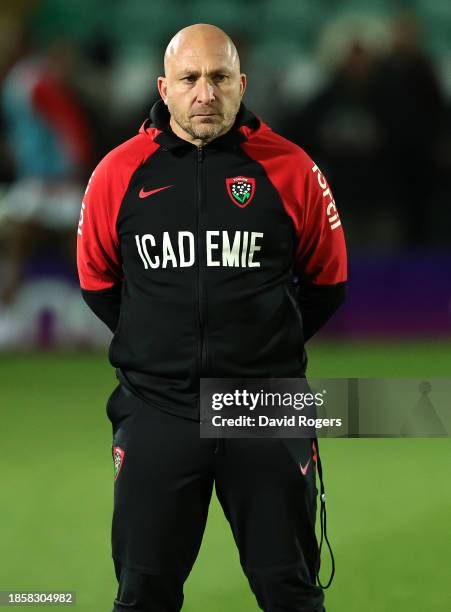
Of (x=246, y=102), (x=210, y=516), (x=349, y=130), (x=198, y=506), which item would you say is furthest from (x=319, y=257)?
(x=349, y=130)

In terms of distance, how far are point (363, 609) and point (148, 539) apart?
1445mm

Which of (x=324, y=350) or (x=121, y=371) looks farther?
(x=324, y=350)

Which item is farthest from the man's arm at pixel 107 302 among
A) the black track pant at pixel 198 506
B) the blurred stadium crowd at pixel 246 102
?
the blurred stadium crowd at pixel 246 102

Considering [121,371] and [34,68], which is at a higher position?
[34,68]

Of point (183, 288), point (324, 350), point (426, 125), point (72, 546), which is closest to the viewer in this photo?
point (183, 288)

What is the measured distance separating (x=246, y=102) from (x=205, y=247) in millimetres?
7222

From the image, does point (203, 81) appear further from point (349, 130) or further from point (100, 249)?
point (349, 130)

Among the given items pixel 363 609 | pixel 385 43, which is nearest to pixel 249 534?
pixel 363 609

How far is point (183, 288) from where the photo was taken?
10.4 ft

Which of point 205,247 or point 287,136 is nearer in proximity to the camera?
point 205,247

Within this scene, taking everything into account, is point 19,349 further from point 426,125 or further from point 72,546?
point 72,546

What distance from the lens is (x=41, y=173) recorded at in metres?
9.61

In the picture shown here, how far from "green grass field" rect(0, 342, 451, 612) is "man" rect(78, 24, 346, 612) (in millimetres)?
1279

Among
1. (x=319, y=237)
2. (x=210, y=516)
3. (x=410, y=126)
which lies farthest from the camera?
(x=410, y=126)
